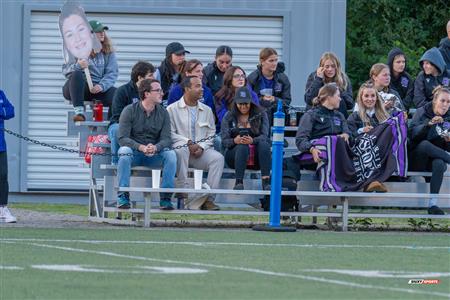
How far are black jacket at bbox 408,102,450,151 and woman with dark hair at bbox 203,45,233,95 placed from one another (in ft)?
8.18

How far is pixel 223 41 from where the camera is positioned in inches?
966

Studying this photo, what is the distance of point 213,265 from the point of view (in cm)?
1067

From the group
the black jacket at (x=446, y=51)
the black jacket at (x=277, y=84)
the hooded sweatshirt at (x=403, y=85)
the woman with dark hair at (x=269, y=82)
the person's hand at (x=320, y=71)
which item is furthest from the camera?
the black jacket at (x=446, y=51)

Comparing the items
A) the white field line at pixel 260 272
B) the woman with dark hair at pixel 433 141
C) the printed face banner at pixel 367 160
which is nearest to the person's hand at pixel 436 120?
the woman with dark hair at pixel 433 141

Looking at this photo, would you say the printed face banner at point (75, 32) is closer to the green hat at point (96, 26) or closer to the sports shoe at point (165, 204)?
the green hat at point (96, 26)

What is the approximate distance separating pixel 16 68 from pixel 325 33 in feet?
17.8

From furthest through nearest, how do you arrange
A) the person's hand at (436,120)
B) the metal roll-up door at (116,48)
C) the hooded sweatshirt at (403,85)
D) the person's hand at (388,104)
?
the metal roll-up door at (116,48) → the hooded sweatshirt at (403,85) → the person's hand at (388,104) → the person's hand at (436,120)

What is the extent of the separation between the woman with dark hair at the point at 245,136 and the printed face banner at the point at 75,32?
7.79 feet

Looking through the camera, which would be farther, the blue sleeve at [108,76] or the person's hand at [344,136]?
the blue sleeve at [108,76]

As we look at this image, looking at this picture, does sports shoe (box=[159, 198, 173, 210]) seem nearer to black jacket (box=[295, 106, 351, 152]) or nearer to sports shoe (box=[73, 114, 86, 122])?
black jacket (box=[295, 106, 351, 152])

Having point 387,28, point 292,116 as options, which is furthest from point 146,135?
point 387,28

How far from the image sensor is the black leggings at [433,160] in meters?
16.8

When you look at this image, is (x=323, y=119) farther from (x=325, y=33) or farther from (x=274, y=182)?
(x=325, y=33)

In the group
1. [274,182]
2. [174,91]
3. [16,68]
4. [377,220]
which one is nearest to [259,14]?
[16,68]
